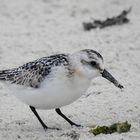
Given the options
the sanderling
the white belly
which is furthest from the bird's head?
the white belly

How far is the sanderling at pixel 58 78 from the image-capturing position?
24.6 ft

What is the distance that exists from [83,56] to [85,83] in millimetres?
363

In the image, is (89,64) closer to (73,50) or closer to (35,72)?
(35,72)

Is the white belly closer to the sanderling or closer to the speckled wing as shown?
the sanderling

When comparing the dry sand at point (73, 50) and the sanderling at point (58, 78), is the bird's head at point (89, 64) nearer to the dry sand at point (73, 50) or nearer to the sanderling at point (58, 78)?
the sanderling at point (58, 78)

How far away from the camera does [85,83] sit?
7602 mm

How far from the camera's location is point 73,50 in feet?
38.9

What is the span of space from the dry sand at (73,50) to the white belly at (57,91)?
17.2 inches

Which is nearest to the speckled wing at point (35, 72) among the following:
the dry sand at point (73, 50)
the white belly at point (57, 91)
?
the white belly at point (57, 91)

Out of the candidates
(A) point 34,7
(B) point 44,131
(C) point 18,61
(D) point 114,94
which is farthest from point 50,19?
(B) point 44,131

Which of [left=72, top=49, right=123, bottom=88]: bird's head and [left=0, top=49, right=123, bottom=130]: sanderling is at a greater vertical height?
[left=72, top=49, right=123, bottom=88]: bird's head

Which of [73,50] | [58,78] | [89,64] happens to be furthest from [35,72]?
[73,50]

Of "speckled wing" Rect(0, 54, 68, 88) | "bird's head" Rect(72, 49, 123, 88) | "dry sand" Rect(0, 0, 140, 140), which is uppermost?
"bird's head" Rect(72, 49, 123, 88)

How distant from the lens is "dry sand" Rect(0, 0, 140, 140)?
815 centimetres
